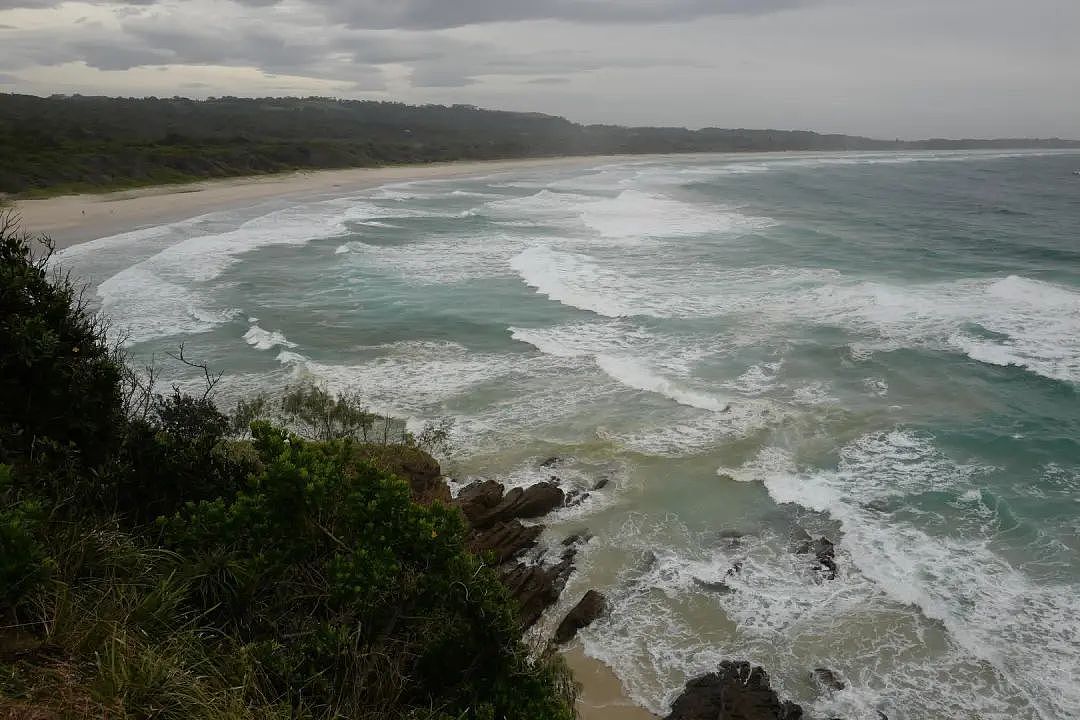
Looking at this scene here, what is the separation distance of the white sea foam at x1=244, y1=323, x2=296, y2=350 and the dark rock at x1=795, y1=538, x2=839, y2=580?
13343 mm

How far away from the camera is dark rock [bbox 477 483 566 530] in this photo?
1020 cm

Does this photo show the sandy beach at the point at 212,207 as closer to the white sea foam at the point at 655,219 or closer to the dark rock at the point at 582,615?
the dark rock at the point at 582,615

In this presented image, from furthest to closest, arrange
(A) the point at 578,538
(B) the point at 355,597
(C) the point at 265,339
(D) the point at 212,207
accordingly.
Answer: (D) the point at 212,207, (C) the point at 265,339, (A) the point at 578,538, (B) the point at 355,597

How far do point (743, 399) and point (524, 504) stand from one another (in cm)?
655

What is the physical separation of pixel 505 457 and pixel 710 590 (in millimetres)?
4477

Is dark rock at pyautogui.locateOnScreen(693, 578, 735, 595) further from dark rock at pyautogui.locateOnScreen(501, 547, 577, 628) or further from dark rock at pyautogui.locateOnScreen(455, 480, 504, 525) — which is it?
dark rock at pyautogui.locateOnScreen(455, 480, 504, 525)

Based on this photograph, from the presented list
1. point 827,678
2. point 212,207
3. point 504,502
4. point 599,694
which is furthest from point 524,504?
point 212,207

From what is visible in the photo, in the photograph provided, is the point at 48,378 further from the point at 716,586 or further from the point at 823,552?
the point at 823,552

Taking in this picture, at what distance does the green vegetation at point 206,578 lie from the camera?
3984 millimetres

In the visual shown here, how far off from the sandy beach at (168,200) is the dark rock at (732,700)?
2005 centimetres

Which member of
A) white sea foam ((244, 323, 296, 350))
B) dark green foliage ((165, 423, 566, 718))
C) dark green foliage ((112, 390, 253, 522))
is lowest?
white sea foam ((244, 323, 296, 350))

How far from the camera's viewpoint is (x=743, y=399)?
603 inches

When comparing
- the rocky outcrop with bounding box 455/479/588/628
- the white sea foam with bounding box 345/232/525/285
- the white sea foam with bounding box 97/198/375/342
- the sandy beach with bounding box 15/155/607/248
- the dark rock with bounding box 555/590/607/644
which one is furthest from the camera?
the sandy beach with bounding box 15/155/607/248

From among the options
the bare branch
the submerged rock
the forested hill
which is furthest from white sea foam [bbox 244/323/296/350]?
the forested hill
